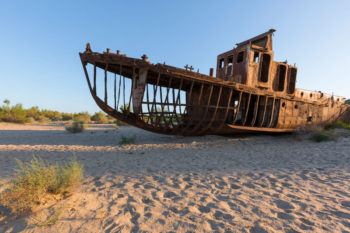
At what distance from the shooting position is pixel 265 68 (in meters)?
10.1

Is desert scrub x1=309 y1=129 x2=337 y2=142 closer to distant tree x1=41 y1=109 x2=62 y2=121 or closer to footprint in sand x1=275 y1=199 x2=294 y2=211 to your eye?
footprint in sand x1=275 y1=199 x2=294 y2=211

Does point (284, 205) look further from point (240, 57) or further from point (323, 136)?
point (240, 57)

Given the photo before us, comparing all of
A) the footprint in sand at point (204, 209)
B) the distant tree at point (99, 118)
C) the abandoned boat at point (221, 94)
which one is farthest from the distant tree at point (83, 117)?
the footprint in sand at point (204, 209)

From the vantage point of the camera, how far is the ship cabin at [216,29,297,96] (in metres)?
9.30

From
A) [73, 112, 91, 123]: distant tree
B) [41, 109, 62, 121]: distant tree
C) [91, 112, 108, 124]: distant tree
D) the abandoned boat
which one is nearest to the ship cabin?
the abandoned boat

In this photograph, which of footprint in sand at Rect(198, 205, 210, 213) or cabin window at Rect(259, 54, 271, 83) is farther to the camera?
cabin window at Rect(259, 54, 271, 83)

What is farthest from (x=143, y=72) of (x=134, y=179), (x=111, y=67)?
(x=134, y=179)

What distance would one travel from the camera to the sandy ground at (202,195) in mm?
2602

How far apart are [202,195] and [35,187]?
2357 mm

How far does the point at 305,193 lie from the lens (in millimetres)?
3570

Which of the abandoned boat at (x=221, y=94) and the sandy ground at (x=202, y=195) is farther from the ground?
the abandoned boat at (x=221, y=94)

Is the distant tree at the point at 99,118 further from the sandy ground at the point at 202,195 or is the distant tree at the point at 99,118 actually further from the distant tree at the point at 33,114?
the sandy ground at the point at 202,195

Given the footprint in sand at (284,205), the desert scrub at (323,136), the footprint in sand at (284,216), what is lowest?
the footprint in sand at (284,216)

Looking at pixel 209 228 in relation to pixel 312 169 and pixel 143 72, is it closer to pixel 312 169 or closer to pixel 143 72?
pixel 312 169
